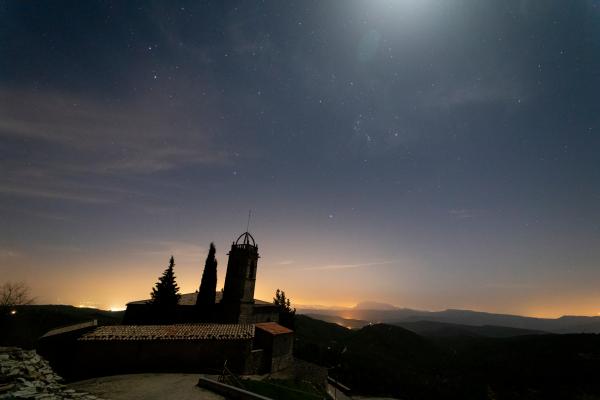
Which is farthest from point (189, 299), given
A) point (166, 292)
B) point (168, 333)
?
point (168, 333)

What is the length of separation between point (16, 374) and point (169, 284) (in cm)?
2442

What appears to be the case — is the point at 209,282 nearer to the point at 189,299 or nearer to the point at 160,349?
the point at 189,299

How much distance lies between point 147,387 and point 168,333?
6.31m

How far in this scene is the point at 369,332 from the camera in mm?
106688

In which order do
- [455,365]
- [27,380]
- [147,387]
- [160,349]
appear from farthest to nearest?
[455,365], [160,349], [147,387], [27,380]

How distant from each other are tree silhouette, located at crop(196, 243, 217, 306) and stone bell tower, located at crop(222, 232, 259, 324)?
3.41 metres

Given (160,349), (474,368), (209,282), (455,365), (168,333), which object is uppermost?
(209,282)

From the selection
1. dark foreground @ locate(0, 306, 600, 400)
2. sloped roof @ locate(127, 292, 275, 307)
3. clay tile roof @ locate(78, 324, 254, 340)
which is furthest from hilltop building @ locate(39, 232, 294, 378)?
dark foreground @ locate(0, 306, 600, 400)

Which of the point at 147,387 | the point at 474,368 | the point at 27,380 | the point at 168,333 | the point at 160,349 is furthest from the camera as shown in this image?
the point at 474,368

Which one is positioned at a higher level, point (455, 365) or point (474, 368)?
point (474, 368)

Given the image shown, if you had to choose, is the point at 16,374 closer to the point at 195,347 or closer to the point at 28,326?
the point at 195,347

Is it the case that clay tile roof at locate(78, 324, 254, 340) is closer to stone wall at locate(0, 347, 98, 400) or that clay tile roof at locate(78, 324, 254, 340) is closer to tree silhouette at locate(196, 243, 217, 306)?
stone wall at locate(0, 347, 98, 400)

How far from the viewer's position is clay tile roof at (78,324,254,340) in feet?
73.5

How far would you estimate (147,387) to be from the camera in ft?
56.7
